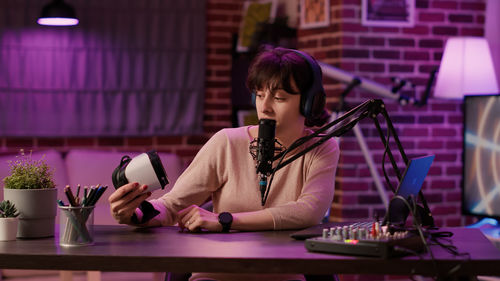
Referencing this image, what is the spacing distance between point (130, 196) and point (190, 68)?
3281 millimetres

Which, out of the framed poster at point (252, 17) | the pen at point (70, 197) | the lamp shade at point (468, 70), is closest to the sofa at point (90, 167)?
the framed poster at point (252, 17)

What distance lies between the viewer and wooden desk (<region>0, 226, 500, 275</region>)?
1.61 m

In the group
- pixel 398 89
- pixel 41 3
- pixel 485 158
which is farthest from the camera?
pixel 41 3

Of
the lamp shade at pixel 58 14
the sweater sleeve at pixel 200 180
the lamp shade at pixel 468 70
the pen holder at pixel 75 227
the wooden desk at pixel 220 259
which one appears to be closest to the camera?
the wooden desk at pixel 220 259

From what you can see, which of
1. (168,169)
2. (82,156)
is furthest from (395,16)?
(82,156)

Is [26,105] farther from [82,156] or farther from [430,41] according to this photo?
[430,41]

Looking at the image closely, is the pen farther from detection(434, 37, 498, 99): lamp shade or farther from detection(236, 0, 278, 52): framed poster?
detection(236, 0, 278, 52): framed poster

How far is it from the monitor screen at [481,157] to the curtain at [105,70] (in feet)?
6.89

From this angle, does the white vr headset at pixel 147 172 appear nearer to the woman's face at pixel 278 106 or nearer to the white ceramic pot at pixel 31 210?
the white ceramic pot at pixel 31 210

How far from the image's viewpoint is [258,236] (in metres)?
1.96

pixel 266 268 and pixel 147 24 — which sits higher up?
pixel 147 24

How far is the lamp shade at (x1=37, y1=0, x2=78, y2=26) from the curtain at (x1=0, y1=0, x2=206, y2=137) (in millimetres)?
375

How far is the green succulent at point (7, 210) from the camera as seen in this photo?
6.16 ft

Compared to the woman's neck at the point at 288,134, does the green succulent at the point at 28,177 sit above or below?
below
